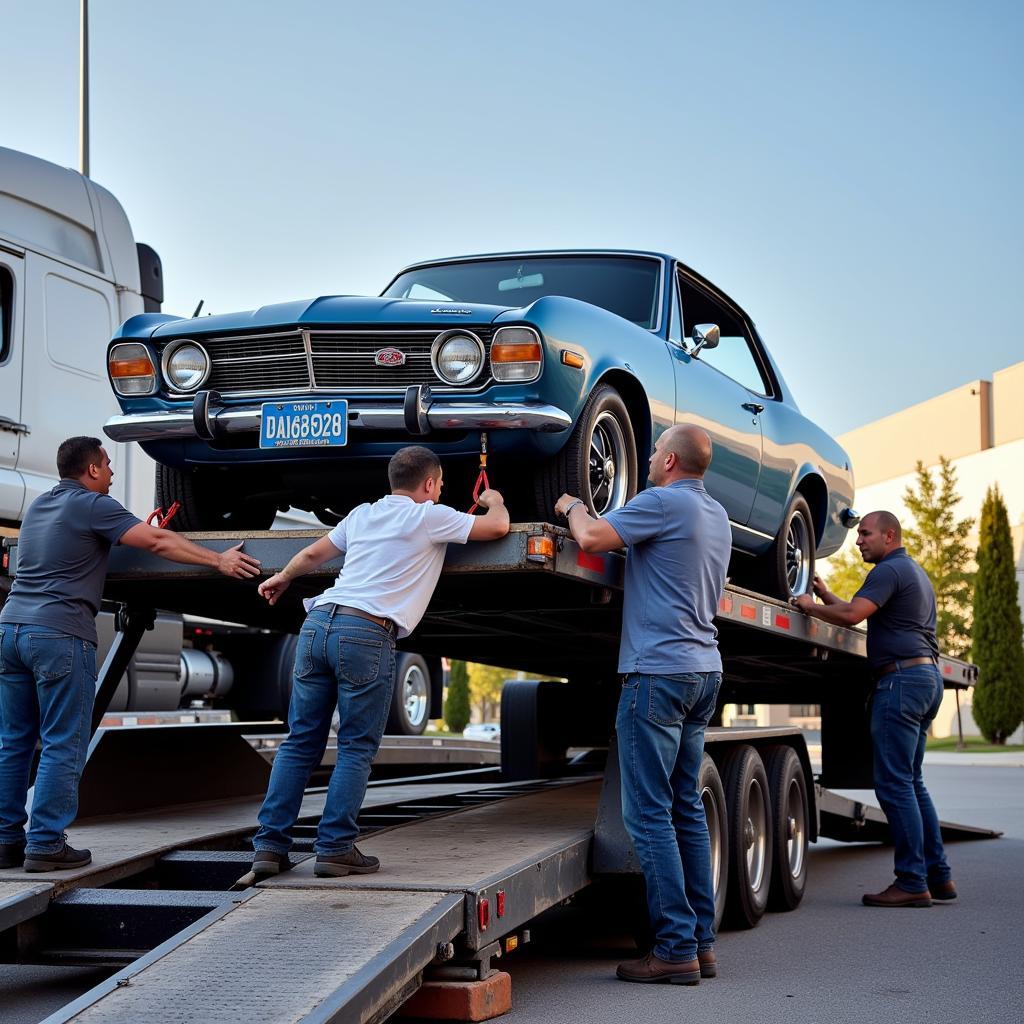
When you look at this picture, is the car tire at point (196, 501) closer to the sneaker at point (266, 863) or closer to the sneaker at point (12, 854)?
the sneaker at point (12, 854)

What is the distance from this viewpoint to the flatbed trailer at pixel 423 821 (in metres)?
3.90

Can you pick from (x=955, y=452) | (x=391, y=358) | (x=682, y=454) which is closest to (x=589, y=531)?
(x=682, y=454)

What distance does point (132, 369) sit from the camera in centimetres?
572

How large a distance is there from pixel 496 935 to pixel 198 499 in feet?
8.02

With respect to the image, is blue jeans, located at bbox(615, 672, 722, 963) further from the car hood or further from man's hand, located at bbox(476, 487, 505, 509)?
the car hood

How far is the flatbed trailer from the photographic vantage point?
3900 mm

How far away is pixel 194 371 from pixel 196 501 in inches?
24.3

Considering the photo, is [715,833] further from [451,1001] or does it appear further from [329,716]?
[451,1001]

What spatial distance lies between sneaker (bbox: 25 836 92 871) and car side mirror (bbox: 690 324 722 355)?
350 cm

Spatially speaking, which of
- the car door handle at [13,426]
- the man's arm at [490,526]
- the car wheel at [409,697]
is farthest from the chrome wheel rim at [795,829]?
the car wheel at [409,697]

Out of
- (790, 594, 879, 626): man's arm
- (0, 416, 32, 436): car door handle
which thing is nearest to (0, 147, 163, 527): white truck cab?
(0, 416, 32, 436): car door handle

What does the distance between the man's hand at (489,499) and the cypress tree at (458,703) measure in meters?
37.4

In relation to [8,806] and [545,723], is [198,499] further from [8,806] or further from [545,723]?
[545,723]

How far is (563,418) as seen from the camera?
5.22 meters
